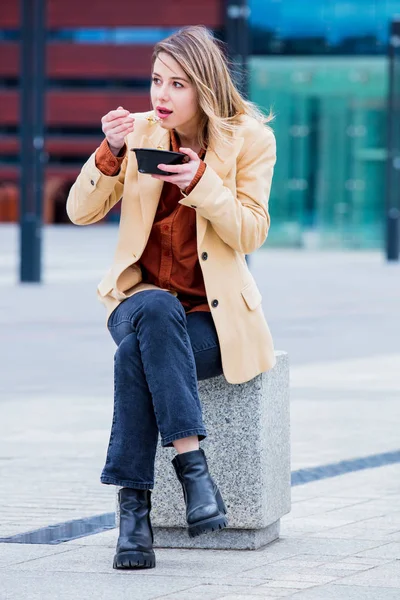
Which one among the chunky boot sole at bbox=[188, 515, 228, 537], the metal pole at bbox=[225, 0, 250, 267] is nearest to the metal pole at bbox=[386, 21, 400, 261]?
the metal pole at bbox=[225, 0, 250, 267]

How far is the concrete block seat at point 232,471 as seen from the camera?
4449mm

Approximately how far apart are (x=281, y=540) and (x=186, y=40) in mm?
1568

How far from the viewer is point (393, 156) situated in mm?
24312

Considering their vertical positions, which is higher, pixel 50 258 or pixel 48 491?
pixel 48 491

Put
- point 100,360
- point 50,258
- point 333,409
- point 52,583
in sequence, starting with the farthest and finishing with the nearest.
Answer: point 50,258 < point 100,360 < point 333,409 < point 52,583

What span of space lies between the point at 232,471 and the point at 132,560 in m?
0.49

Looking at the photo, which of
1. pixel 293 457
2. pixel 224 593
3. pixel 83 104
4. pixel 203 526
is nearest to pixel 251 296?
pixel 203 526

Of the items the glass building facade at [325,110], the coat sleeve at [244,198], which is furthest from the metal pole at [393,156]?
the coat sleeve at [244,198]

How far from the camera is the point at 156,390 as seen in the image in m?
4.11

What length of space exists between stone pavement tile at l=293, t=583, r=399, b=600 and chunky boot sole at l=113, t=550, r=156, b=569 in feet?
1.71

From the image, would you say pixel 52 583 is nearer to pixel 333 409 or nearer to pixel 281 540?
pixel 281 540

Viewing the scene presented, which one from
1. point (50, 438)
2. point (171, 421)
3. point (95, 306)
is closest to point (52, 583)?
point (171, 421)

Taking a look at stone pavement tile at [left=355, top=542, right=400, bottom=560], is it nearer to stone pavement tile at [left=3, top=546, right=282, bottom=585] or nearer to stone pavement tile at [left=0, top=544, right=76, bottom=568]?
stone pavement tile at [left=3, top=546, right=282, bottom=585]

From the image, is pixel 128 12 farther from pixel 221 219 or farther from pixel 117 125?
pixel 221 219
